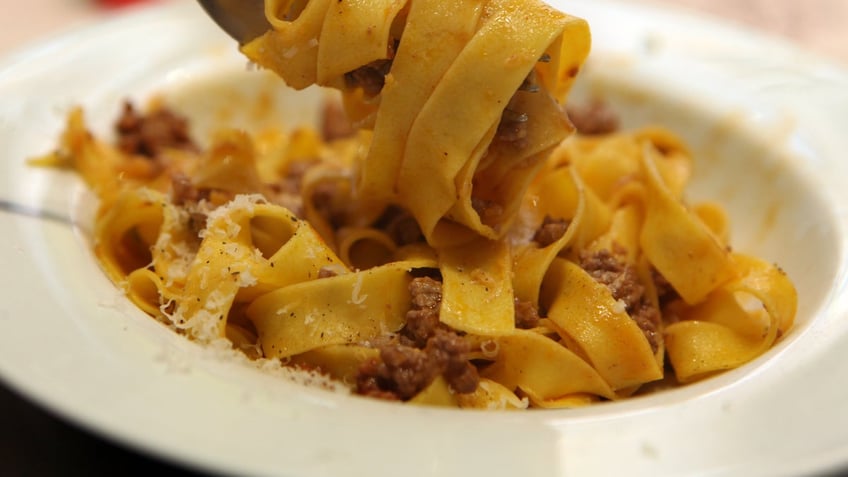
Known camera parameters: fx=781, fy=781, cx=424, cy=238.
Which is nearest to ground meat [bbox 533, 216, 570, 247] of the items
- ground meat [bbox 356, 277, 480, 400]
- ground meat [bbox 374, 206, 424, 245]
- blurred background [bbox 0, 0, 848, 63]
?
ground meat [bbox 374, 206, 424, 245]

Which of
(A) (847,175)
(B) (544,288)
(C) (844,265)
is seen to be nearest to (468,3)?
(B) (544,288)

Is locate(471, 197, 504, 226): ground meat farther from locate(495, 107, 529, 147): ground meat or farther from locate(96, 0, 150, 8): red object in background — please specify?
locate(96, 0, 150, 8): red object in background

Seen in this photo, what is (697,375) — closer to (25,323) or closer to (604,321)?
(604,321)

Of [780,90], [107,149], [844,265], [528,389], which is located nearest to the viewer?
[528,389]

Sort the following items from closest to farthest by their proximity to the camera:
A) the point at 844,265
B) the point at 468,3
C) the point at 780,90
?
the point at 468,3, the point at 844,265, the point at 780,90

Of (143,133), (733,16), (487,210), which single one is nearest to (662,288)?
(487,210)

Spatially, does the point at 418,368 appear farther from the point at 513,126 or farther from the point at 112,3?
the point at 112,3
